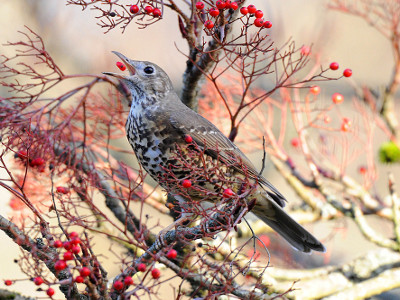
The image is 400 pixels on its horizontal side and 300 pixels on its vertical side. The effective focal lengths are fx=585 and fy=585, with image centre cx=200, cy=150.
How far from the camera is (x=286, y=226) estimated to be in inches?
94.2

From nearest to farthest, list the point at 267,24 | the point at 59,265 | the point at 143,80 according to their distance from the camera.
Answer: the point at 59,265
the point at 267,24
the point at 143,80

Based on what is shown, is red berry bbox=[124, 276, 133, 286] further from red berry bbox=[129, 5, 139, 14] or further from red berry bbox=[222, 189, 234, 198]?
red berry bbox=[129, 5, 139, 14]

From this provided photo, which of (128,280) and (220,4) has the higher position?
(220,4)

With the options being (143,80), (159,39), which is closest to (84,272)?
(143,80)

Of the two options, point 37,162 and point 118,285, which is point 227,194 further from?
point 37,162

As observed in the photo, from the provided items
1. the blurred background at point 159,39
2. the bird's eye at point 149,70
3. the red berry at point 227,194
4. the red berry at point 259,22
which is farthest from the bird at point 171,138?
the blurred background at point 159,39

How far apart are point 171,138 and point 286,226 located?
64cm

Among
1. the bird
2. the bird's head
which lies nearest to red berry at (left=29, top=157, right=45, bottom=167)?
the bird

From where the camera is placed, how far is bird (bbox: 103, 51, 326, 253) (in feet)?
6.77

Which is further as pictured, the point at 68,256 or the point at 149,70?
the point at 149,70

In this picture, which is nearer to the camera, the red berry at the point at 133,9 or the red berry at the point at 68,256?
the red berry at the point at 68,256

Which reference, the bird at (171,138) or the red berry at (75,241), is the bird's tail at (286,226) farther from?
the red berry at (75,241)

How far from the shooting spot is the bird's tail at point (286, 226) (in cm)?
232

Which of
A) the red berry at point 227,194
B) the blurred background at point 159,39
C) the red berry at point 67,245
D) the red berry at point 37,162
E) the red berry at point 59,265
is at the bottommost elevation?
the red berry at point 59,265
